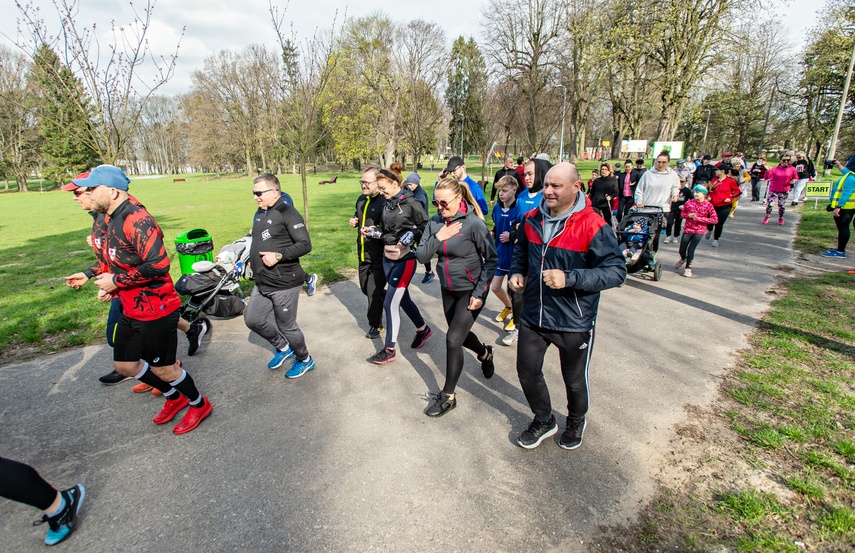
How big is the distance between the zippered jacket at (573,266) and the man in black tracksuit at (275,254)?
6.83 ft

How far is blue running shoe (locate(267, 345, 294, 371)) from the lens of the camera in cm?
447

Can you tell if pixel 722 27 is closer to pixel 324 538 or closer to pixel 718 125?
pixel 324 538

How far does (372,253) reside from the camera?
5012 mm

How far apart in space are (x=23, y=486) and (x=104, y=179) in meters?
1.98

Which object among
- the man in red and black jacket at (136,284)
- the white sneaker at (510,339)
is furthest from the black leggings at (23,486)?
the white sneaker at (510,339)

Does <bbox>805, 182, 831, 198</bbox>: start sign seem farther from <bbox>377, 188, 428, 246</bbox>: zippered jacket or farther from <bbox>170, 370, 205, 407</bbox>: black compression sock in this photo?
<bbox>170, 370, 205, 407</bbox>: black compression sock

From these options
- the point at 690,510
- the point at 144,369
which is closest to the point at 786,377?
the point at 690,510

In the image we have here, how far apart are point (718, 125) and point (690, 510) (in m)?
61.5

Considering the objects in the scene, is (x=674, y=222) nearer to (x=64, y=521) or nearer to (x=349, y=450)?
(x=349, y=450)

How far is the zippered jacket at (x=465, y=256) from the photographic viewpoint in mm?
3514

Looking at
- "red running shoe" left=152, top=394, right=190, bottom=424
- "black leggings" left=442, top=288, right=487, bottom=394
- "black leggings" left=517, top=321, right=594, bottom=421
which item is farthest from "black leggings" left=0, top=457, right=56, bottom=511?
"black leggings" left=517, top=321, right=594, bottom=421

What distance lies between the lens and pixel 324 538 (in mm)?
2447

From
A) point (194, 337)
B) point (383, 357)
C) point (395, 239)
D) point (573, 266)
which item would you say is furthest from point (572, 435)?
point (194, 337)

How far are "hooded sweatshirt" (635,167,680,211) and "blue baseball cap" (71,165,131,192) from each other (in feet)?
26.3
